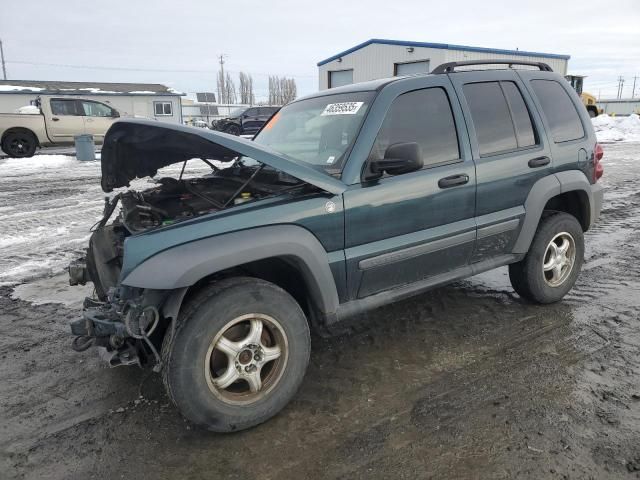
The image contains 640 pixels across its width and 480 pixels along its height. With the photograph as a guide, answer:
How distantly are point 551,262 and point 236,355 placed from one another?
297 centimetres

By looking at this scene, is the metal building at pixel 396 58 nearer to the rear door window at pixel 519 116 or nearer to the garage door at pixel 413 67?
the garage door at pixel 413 67

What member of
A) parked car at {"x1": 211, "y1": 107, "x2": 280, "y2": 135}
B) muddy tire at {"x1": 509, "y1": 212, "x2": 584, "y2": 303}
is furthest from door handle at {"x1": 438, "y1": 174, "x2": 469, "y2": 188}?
parked car at {"x1": 211, "y1": 107, "x2": 280, "y2": 135}

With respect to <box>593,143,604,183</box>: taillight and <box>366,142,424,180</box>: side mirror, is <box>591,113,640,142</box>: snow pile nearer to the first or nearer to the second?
<box>593,143,604,183</box>: taillight

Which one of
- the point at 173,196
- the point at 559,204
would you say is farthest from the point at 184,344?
the point at 559,204

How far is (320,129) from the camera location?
11.6ft

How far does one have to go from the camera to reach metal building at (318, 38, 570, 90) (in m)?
25.5

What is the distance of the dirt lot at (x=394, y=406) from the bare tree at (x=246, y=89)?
323 ft

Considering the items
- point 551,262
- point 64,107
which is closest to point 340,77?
point 64,107

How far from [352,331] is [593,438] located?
5.97 ft

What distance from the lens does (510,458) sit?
2.43m

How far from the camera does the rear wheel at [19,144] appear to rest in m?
15.7

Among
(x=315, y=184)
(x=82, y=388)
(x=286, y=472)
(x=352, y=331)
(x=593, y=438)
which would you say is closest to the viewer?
(x=286, y=472)

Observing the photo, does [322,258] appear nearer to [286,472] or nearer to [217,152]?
[217,152]

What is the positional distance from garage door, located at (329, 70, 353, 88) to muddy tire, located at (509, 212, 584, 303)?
2649 cm
